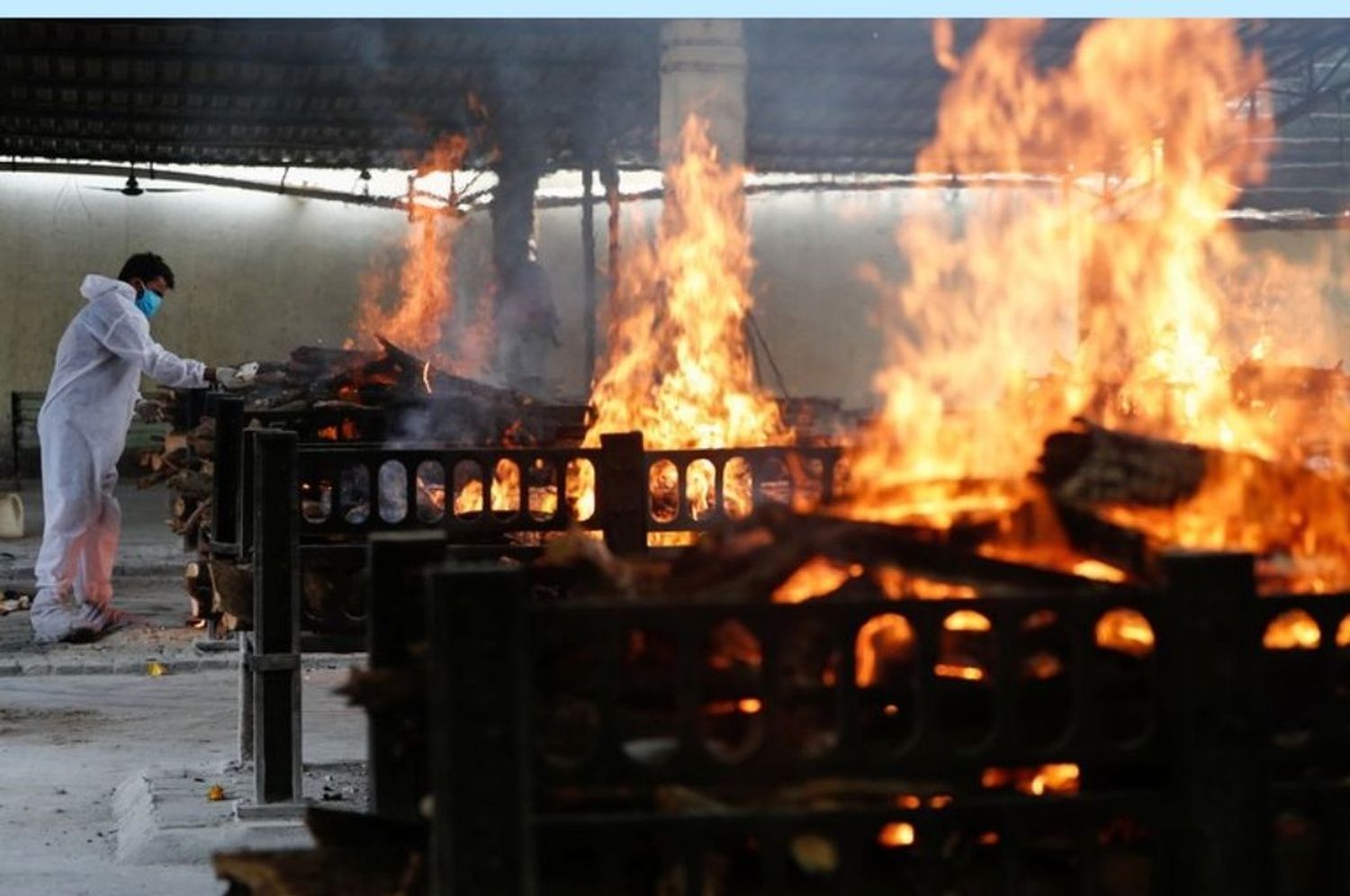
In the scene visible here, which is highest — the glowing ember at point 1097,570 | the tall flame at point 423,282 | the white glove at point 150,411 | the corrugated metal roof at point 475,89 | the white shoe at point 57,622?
the corrugated metal roof at point 475,89

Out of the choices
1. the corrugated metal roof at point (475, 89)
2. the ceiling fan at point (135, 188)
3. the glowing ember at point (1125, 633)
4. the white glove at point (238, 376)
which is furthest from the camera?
the ceiling fan at point (135, 188)

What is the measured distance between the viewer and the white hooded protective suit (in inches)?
432

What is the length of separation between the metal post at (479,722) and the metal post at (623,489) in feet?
9.33

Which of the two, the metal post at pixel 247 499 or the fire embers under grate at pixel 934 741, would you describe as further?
the metal post at pixel 247 499

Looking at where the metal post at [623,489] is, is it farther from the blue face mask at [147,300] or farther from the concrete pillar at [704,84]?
the concrete pillar at [704,84]

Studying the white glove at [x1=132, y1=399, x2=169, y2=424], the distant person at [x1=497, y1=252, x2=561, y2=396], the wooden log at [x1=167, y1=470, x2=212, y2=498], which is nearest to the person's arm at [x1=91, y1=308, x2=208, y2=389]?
the wooden log at [x1=167, y1=470, x2=212, y2=498]

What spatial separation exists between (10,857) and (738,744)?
13.2 feet

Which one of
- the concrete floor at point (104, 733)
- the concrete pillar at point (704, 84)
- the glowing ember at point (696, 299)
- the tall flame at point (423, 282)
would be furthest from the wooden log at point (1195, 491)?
the tall flame at point (423, 282)

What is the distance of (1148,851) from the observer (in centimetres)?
225

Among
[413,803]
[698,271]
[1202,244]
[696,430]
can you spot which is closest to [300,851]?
[413,803]

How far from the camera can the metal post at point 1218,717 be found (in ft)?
7.12

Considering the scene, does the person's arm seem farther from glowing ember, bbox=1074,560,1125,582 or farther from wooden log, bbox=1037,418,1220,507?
glowing ember, bbox=1074,560,1125,582

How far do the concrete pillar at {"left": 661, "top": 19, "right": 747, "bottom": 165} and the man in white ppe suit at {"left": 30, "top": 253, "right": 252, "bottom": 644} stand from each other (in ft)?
12.9

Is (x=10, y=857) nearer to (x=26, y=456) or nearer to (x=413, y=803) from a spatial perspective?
(x=413, y=803)
